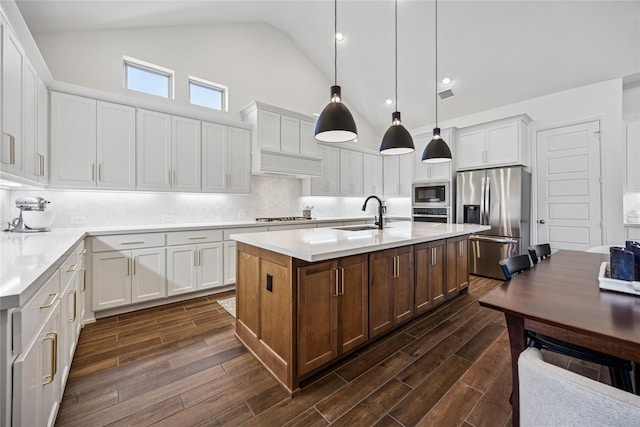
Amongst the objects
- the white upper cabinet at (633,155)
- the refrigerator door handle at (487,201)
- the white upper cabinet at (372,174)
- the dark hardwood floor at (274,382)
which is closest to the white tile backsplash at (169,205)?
the white upper cabinet at (372,174)

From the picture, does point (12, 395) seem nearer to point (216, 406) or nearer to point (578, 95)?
point (216, 406)

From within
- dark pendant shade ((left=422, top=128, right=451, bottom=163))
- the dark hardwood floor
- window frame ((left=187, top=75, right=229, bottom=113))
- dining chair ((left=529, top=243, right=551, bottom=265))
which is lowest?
the dark hardwood floor

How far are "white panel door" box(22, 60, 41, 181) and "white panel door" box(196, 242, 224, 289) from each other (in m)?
1.69

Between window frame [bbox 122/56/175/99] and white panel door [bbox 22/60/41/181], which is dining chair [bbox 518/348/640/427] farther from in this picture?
window frame [bbox 122/56/175/99]

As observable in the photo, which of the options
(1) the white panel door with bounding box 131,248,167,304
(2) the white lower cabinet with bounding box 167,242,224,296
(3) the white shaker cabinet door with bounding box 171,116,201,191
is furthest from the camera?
(3) the white shaker cabinet door with bounding box 171,116,201,191

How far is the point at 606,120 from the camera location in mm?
3793

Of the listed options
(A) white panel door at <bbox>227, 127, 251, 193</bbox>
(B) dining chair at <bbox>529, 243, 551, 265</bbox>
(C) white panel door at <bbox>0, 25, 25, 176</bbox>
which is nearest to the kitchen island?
(B) dining chair at <bbox>529, 243, 551, 265</bbox>

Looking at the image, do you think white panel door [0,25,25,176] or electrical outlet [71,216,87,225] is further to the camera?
electrical outlet [71,216,87,225]

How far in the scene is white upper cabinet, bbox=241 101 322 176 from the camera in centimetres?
414

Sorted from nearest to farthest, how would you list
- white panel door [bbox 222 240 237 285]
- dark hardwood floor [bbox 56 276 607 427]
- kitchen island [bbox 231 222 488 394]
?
1. dark hardwood floor [bbox 56 276 607 427]
2. kitchen island [bbox 231 222 488 394]
3. white panel door [bbox 222 240 237 285]

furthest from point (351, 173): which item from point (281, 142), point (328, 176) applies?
point (281, 142)

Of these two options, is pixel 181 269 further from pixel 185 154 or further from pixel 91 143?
pixel 91 143

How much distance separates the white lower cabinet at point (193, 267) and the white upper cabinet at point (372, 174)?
366 cm

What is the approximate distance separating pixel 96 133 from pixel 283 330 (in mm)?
3106
